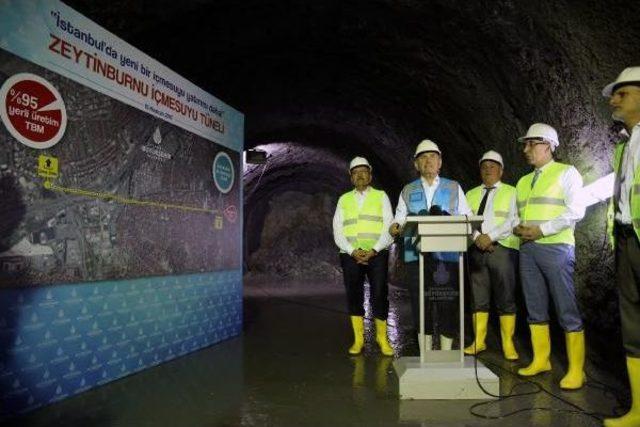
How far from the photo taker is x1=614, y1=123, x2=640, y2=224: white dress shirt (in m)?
3.06

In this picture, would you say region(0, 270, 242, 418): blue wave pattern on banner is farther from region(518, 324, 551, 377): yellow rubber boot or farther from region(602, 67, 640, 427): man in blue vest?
region(602, 67, 640, 427): man in blue vest

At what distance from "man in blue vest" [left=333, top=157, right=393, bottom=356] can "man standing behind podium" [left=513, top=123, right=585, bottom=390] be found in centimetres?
139

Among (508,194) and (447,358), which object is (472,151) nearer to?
(508,194)

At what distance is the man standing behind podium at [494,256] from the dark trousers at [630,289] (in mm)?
1465

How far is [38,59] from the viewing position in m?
3.36

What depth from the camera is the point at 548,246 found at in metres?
4.07

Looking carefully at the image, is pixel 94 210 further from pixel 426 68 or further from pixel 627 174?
pixel 426 68

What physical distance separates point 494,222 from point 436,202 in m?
1.00

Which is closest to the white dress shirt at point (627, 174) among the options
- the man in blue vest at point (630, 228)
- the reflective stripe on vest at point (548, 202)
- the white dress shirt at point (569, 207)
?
the man in blue vest at point (630, 228)

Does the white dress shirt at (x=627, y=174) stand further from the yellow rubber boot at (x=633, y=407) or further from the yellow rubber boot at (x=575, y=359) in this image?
the yellow rubber boot at (x=575, y=359)

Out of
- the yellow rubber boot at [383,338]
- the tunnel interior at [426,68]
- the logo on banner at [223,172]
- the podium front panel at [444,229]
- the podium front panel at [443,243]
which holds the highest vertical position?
the tunnel interior at [426,68]

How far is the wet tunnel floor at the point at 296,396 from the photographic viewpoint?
3162 mm

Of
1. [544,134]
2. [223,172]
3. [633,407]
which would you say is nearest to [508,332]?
[633,407]

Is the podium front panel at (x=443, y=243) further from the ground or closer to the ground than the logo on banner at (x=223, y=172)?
closer to the ground
